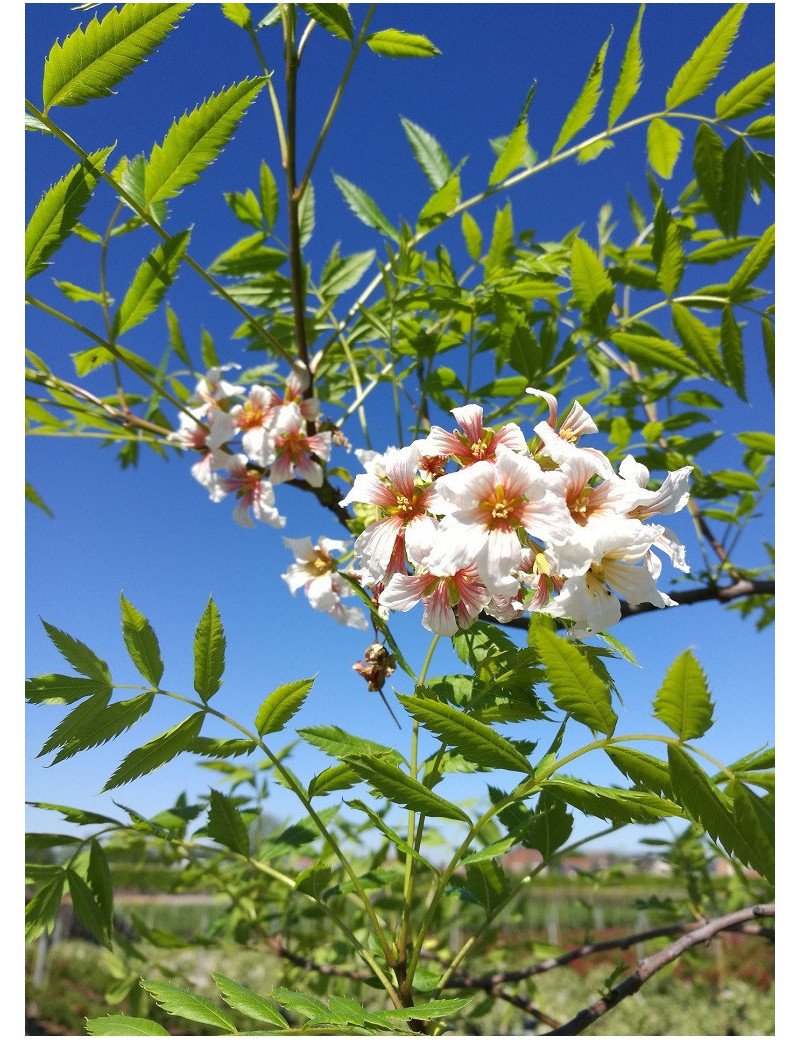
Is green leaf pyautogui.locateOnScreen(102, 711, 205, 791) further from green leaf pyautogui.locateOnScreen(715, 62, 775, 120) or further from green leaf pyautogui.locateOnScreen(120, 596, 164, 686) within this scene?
green leaf pyautogui.locateOnScreen(715, 62, 775, 120)

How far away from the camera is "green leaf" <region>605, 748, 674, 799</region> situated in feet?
1.84

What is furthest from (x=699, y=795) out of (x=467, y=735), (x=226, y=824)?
(x=226, y=824)

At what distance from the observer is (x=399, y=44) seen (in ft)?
3.45

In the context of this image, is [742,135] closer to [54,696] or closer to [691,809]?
[691,809]

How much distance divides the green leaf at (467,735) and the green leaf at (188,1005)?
317mm

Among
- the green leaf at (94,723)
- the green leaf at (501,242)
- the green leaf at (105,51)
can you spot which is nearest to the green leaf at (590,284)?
the green leaf at (501,242)

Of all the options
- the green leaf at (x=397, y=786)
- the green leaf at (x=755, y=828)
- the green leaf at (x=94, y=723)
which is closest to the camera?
the green leaf at (x=755, y=828)

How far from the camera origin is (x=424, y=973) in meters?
1.00

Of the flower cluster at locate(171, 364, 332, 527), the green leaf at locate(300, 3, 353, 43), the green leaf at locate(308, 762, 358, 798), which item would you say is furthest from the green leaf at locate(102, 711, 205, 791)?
the green leaf at locate(300, 3, 353, 43)

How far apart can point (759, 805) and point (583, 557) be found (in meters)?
0.24

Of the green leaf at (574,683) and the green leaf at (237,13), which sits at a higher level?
the green leaf at (237,13)

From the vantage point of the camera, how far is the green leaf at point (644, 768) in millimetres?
561

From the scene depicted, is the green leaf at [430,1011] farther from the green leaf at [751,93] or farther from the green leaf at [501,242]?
the green leaf at [751,93]

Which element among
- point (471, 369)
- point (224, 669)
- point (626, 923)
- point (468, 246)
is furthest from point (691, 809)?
point (626, 923)
